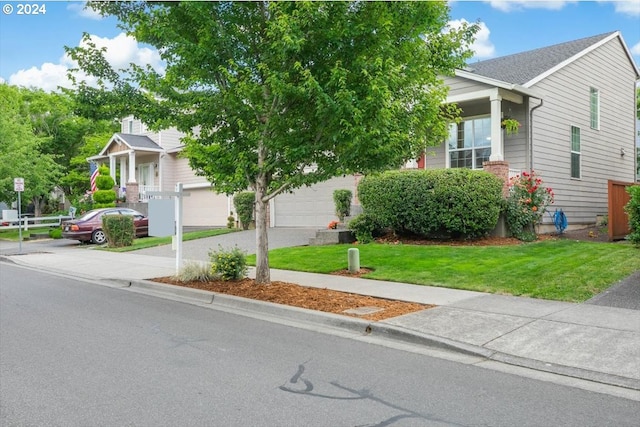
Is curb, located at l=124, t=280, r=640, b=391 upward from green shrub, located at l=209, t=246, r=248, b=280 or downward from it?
downward

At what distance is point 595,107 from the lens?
19500 millimetres

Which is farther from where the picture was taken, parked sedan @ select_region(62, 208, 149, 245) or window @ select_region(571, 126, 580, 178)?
parked sedan @ select_region(62, 208, 149, 245)

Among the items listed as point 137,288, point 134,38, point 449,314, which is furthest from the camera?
point 137,288

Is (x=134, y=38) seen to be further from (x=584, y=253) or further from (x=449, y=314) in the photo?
(x=584, y=253)

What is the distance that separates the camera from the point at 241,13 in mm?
9016

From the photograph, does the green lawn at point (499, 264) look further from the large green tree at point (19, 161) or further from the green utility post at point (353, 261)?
the large green tree at point (19, 161)

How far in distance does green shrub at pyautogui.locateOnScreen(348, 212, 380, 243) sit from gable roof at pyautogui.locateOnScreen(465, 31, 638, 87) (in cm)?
536

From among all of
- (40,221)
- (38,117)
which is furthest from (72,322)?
(38,117)

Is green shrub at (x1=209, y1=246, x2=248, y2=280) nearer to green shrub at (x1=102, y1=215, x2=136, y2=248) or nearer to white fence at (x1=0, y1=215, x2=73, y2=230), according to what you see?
green shrub at (x1=102, y1=215, x2=136, y2=248)

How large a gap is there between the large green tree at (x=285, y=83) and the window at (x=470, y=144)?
7.21 m

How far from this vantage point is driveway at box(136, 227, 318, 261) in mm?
16328

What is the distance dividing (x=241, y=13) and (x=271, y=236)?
36.9ft

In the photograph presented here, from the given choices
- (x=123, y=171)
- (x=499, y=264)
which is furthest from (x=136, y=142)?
(x=499, y=264)

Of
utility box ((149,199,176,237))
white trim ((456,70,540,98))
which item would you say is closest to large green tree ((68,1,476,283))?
utility box ((149,199,176,237))
